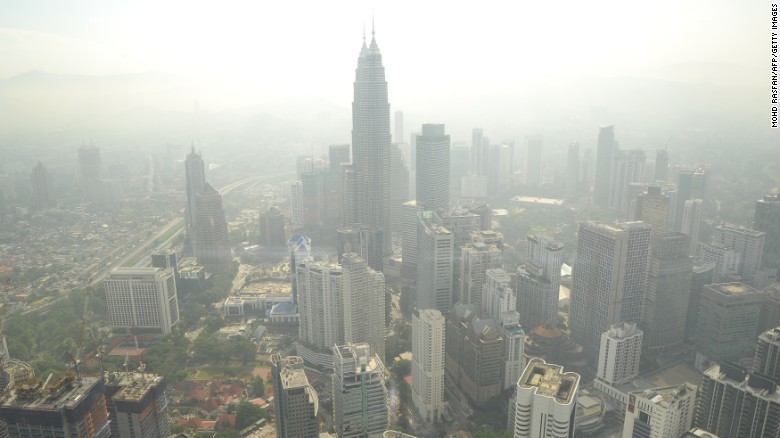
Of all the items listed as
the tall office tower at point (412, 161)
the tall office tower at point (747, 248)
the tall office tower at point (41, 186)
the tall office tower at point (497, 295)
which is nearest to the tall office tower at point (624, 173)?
the tall office tower at point (747, 248)

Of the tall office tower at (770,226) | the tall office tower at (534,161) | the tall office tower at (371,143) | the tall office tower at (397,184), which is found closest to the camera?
the tall office tower at (770,226)

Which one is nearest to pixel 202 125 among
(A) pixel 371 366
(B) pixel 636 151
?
(A) pixel 371 366

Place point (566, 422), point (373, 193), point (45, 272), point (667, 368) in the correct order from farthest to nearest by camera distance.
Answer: point (373, 193) < point (45, 272) < point (667, 368) < point (566, 422)

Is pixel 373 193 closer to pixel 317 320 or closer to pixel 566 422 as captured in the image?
pixel 317 320

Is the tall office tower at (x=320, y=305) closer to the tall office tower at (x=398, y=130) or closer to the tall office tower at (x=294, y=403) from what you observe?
the tall office tower at (x=294, y=403)

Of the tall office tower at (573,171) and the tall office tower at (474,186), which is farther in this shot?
the tall office tower at (573,171)

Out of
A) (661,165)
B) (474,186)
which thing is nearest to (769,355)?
(661,165)
